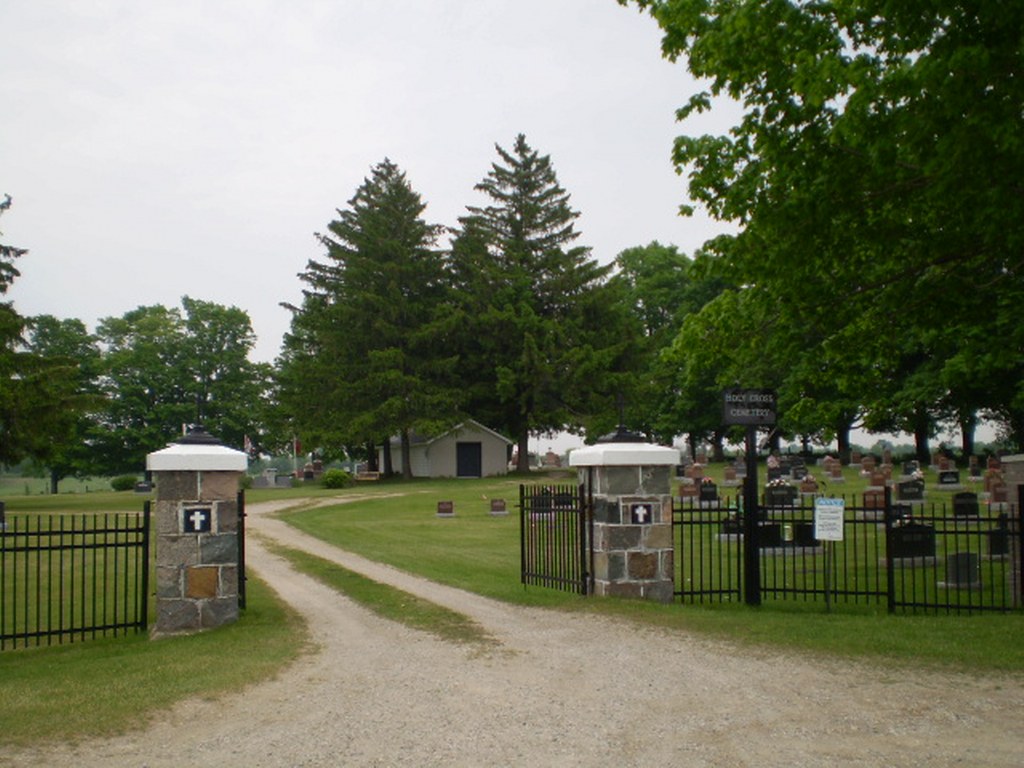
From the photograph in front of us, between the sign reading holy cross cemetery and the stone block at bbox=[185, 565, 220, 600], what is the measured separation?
6301 mm

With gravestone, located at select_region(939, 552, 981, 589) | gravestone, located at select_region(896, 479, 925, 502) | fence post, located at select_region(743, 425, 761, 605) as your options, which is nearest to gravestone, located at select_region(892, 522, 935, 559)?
gravestone, located at select_region(939, 552, 981, 589)

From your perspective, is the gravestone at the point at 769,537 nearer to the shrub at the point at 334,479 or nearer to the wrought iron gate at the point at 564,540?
the wrought iron gate at the point at 564,540

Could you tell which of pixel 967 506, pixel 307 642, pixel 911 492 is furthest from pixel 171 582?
pixel 911 492

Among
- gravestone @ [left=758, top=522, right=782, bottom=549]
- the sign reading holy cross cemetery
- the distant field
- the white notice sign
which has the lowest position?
the distant field

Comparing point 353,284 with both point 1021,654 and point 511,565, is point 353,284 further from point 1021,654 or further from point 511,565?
point 1021,654

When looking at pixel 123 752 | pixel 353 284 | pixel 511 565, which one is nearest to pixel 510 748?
pixel 123 752

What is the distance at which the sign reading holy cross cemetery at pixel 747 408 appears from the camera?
1143cm

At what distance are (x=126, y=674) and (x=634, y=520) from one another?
19.4 feet

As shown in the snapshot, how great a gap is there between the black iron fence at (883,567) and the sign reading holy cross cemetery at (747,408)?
1.15 metres

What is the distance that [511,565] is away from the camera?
1666 centimetres

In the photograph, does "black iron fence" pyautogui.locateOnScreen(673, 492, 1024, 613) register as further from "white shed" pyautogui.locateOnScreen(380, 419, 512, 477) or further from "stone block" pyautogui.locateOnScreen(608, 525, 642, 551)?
"white shed" pyautogui.locateOnScreen(380, 419, 512, 477)

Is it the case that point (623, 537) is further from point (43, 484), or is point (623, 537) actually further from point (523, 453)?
point (43, 484)

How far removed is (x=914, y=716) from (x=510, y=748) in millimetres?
2903

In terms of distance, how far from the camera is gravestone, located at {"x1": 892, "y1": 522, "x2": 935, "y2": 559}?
46.0 ft
